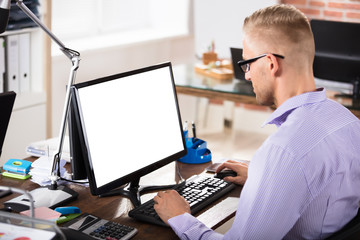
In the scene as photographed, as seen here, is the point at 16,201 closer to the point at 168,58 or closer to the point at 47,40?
the point at 47,40

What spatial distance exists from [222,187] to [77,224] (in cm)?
59

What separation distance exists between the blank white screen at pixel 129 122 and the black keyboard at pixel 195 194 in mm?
127

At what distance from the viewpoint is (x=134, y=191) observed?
6.75 ft

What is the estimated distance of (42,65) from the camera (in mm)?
3754

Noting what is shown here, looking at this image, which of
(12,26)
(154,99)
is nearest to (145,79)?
(154,99)

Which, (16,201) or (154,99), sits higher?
(154,99)

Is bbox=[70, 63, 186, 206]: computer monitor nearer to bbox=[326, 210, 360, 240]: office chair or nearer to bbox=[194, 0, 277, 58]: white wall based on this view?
bbox=[326, 210, 360, 240]: office chair

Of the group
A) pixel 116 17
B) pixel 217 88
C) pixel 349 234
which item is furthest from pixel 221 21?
pixel 349 234

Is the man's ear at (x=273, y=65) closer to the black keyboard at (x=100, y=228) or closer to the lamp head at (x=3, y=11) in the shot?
the black keyboard at (x=100, y=228)

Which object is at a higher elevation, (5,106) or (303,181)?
(5,106)

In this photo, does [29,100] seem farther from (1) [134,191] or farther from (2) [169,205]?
(2) [169,205]

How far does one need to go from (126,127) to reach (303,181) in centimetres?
67

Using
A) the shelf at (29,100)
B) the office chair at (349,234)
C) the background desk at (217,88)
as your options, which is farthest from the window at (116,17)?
the office chair at (349,234)

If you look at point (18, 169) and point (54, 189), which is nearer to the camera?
point (54, 189)
